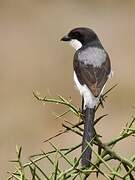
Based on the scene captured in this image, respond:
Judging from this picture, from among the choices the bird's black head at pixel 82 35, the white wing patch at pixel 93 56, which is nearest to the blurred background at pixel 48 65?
the bird's black head at pixel 82 35

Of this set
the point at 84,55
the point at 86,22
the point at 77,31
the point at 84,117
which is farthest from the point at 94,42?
the point at 86,22

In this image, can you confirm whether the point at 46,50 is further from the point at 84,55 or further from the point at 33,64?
the point at 84,55

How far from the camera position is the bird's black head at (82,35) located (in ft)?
10.6

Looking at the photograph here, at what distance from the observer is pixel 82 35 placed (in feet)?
10.7

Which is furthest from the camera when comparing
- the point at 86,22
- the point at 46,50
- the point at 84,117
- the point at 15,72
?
the point at 86,22

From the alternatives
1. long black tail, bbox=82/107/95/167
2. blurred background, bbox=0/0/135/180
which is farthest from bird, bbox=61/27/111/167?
blurred background, bbox=0/0/135/180

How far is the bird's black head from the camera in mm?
3244

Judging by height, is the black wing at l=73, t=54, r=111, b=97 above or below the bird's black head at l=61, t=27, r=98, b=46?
below

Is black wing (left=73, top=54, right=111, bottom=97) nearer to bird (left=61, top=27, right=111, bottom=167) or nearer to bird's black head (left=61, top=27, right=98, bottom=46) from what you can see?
bird (left=61, top=27, right=111, bottom=167)

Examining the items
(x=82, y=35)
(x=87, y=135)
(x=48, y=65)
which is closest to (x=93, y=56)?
(x=82, y=35)

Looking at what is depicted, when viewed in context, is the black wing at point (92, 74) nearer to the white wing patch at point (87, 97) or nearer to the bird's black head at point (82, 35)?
the white wing patch at point (87, 97)

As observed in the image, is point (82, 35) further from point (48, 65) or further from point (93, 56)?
point (48, 65)

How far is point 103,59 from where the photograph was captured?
9.45ft

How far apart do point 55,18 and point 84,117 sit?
836cm
